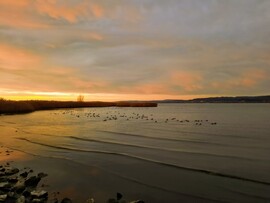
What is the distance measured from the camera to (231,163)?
16250 mm

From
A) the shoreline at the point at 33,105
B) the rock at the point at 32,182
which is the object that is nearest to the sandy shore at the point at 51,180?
the rock at the point at 32,182

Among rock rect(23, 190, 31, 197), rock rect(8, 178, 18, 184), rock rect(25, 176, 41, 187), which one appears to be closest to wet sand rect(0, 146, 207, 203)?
rock rect(25, 176, 41, 187)

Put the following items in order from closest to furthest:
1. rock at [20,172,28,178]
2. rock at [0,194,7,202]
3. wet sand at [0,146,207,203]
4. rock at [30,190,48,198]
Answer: rock at [0,194,7,202] → rock at [30,190,48,198] → wet sand at [0,146,207,203] → rock at [20,172,28,178]

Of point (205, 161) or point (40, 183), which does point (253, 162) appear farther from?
point (40, 183)

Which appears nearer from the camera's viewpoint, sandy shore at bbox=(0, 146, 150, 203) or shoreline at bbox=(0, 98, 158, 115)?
sandy shore at bbox=(0, 146, 150, 203)

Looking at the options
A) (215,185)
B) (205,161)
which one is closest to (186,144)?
(205,161)

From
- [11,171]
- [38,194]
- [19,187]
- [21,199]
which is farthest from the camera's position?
[11,171]

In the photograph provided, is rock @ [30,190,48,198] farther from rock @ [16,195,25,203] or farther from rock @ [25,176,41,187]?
rock @ [25,176,41,187]

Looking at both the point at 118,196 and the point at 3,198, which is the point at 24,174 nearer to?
the point at 3,198

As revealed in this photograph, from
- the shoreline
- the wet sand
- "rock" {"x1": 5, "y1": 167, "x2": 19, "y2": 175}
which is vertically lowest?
the wet sand

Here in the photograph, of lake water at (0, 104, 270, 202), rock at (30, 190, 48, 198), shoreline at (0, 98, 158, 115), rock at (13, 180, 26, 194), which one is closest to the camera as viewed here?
rock at (30, 190, 48, 198)

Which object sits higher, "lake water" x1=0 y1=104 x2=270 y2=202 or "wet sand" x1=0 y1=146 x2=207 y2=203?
"lake water" x1=0 y1=104 x2=270 y2=202

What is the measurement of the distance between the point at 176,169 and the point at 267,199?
5349 millimetres

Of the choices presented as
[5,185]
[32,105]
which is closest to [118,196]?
[5,185]
